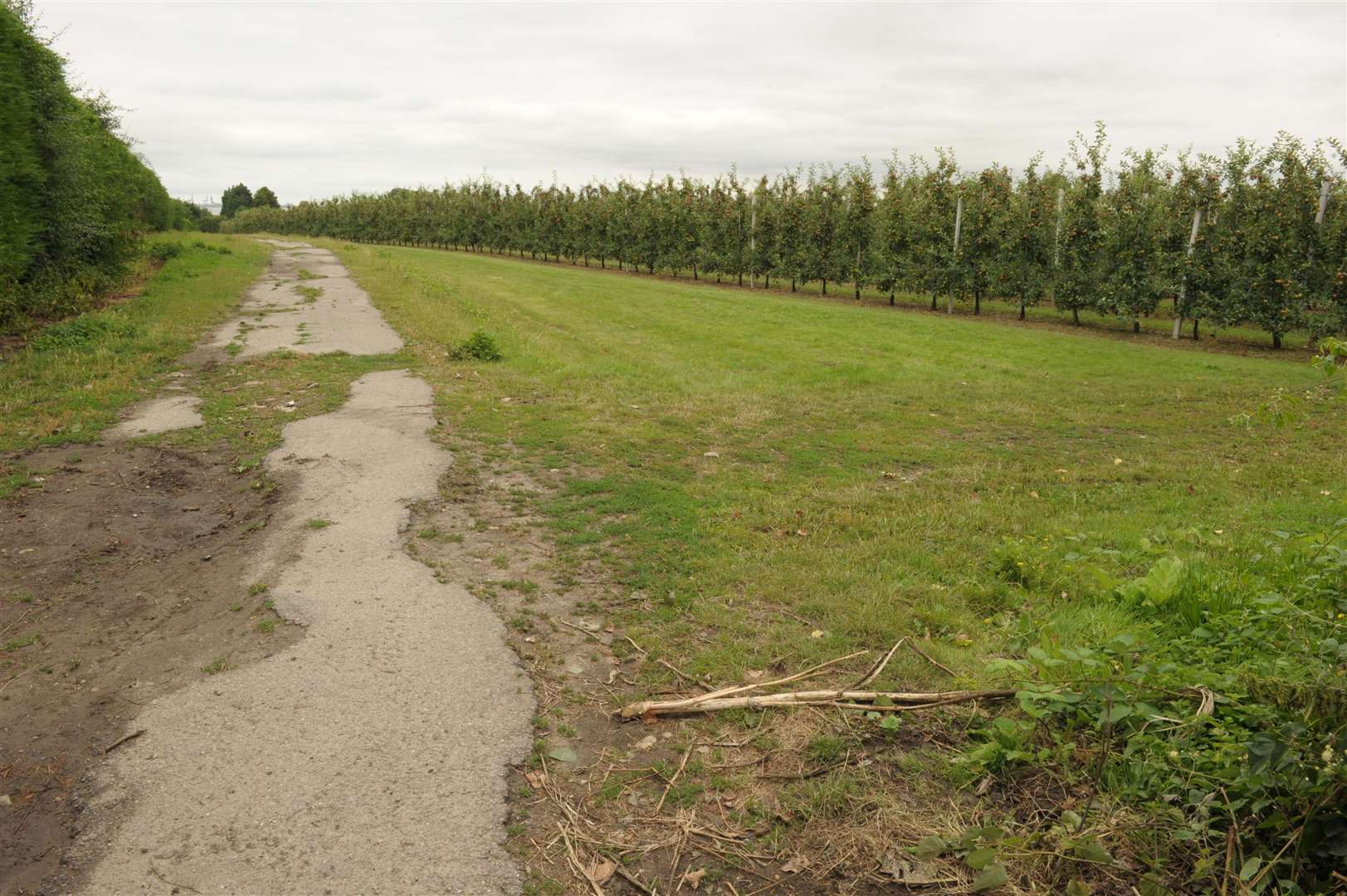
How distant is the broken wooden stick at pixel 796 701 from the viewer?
3.43 m

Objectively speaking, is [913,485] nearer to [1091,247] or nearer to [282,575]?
[282,575]

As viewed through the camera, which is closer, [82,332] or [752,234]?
[82,332]

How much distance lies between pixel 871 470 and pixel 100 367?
8968mm

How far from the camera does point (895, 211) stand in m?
22.2

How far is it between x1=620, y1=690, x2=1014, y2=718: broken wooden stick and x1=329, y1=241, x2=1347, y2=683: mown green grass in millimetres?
267

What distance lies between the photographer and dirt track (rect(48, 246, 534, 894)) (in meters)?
2.56

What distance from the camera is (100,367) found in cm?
930

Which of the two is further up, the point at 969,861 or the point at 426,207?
the point at 426,207

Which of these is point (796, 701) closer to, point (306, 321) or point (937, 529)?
point (937, 529)

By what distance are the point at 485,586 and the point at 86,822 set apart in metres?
2.17

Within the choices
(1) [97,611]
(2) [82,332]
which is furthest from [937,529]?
(2) [82,332]

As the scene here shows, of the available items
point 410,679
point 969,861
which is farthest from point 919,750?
point 410,679

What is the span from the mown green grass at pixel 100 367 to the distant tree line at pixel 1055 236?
16.8 m

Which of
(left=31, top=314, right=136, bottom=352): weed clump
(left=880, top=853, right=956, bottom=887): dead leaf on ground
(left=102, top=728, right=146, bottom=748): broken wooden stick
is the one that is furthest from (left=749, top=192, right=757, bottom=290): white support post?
A: (left=880, top=853, right=956, bottom=887): dead leaf on ground
